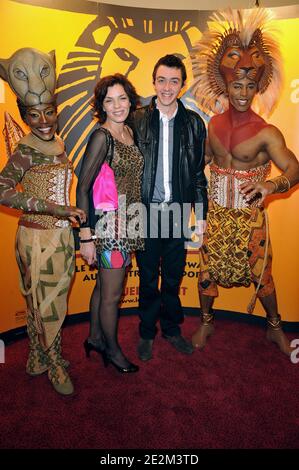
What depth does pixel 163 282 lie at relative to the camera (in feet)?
8.91

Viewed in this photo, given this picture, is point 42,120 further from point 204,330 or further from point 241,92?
point 204,330

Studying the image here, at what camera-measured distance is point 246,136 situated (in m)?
2.49

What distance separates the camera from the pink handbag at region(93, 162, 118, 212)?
2.09 meters

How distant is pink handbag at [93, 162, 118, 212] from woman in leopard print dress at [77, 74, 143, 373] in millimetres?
23

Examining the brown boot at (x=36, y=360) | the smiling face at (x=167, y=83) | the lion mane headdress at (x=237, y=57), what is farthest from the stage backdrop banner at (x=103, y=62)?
→ the smiling face at (x=167, y=83)

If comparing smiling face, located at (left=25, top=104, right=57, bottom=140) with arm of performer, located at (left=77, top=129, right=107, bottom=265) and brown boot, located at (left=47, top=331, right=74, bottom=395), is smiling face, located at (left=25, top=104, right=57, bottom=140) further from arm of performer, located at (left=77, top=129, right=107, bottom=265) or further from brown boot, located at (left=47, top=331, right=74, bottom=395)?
brown boot, located at (left=47, top=331, right=74, bottom=395)

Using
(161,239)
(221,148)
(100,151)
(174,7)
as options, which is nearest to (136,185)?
(100,151)

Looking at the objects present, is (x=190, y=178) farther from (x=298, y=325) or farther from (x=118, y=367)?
(x=298, y=325)

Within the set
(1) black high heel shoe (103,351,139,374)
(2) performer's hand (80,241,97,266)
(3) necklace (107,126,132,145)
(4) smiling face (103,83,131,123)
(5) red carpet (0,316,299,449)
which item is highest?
(4) smiling face (103,83,131,123)

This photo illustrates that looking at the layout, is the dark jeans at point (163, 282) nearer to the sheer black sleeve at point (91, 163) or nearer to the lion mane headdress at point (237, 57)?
the sheer black sleeve at point (91, 163)

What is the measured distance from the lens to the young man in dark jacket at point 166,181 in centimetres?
233

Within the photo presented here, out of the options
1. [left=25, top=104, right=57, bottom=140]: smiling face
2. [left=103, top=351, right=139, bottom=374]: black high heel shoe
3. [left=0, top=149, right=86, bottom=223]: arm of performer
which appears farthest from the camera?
[left=103, top=351, right=139, bottom=374]: black high heel shoe

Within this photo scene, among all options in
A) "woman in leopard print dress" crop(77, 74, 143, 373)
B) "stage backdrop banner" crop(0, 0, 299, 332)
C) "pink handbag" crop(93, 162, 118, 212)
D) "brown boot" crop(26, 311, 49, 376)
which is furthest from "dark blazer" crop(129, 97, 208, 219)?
"brown boot" crop(26, 311, 49, 376)

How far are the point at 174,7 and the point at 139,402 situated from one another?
9.63 ft
